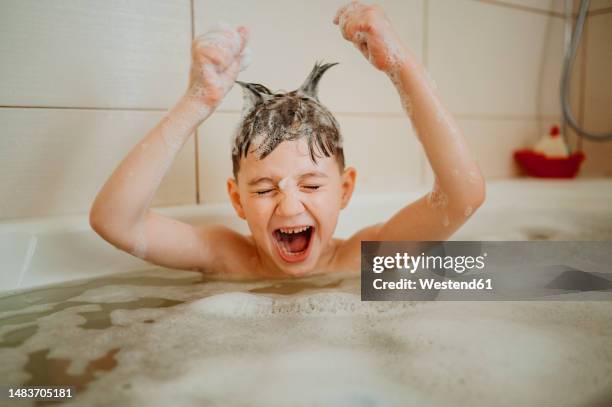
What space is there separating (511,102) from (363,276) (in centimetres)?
140

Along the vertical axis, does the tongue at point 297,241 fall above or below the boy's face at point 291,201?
below

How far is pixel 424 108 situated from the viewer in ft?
2.95

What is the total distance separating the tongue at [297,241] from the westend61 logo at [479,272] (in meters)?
0.11

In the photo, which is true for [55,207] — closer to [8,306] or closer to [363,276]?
[8,306]

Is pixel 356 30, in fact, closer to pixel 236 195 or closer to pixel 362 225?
pixel 236 195

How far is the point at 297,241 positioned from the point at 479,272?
1.09 ft

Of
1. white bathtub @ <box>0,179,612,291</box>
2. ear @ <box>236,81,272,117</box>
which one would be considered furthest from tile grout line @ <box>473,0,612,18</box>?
ear @ <box>236,81,272,117</box>

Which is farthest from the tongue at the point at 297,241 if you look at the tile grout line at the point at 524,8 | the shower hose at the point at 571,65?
the shower hose at the point at 571,65

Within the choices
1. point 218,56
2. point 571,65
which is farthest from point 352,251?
point 571,65

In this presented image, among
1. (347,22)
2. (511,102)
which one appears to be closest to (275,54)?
(347,22)

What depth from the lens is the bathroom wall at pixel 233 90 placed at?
1.19 m

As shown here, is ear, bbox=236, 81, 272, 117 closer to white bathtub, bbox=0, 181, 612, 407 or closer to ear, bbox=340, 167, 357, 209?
ear, bbox=340, 167, 357, 209

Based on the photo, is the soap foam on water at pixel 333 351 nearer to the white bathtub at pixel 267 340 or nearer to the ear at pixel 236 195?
the white bathtub at pixel 267 340

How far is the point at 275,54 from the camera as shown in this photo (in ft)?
4.84
